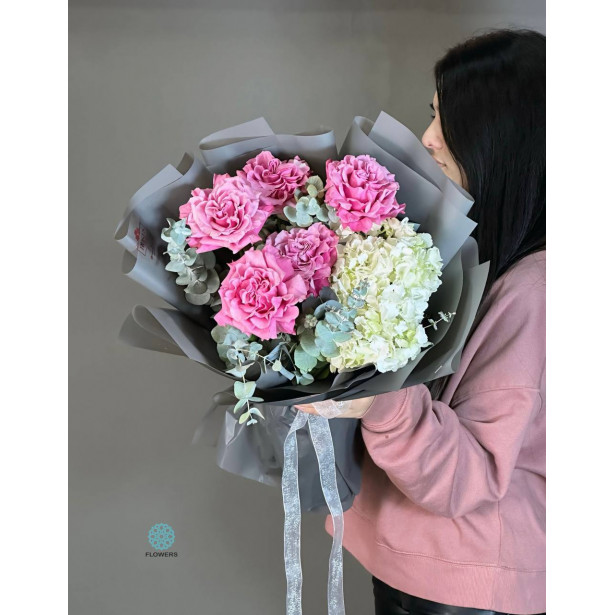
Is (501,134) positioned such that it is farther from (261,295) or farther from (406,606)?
(406,606)

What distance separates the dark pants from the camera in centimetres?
104

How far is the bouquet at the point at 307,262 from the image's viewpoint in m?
0.75

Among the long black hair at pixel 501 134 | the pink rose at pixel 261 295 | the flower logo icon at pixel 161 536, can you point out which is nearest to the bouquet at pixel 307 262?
the pink rose at pixel 261 295

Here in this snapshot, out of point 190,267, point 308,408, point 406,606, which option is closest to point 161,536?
point 406,606

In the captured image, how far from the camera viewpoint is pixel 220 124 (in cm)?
184

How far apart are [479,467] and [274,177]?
1.67 feet

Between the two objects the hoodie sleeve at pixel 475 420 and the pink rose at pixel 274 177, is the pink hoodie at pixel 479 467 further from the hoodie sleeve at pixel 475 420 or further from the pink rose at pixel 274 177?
the pink rose at pixel 274 177

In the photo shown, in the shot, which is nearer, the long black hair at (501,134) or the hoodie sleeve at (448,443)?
the hoodie sleeve at (448,443)

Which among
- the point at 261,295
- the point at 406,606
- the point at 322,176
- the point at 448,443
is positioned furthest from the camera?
the point at 406,606

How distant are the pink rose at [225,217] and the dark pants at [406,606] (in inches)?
25.6

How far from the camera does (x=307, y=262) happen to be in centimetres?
77

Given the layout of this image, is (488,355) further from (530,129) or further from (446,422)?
(530,129)
